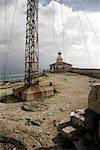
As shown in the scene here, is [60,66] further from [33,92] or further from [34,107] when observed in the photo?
[34,107]

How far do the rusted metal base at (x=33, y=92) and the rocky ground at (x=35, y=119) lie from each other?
0.60 meters

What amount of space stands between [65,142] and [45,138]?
0.98 metres

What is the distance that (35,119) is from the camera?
1293 centimetres

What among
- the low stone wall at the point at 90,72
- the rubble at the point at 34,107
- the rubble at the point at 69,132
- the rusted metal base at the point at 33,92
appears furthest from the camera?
the low stone wall at the point at 90,72

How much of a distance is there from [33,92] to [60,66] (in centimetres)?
2251

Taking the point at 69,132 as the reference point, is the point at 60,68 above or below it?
above

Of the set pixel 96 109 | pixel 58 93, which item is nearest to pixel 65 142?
pixel 96 109

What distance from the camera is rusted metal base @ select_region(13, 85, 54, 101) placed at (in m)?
16.9

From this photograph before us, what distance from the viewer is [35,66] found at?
62.3ft

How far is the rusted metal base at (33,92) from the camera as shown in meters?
16.9

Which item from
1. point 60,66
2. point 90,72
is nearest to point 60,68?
point 60,66

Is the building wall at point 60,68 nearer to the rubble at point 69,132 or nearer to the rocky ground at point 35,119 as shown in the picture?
the rocky ground at point 35,119

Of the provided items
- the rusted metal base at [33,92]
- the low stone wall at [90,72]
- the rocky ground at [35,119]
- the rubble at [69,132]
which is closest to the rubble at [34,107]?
the rocky ground at [35,119]

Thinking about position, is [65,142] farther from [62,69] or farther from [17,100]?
[62,69]
